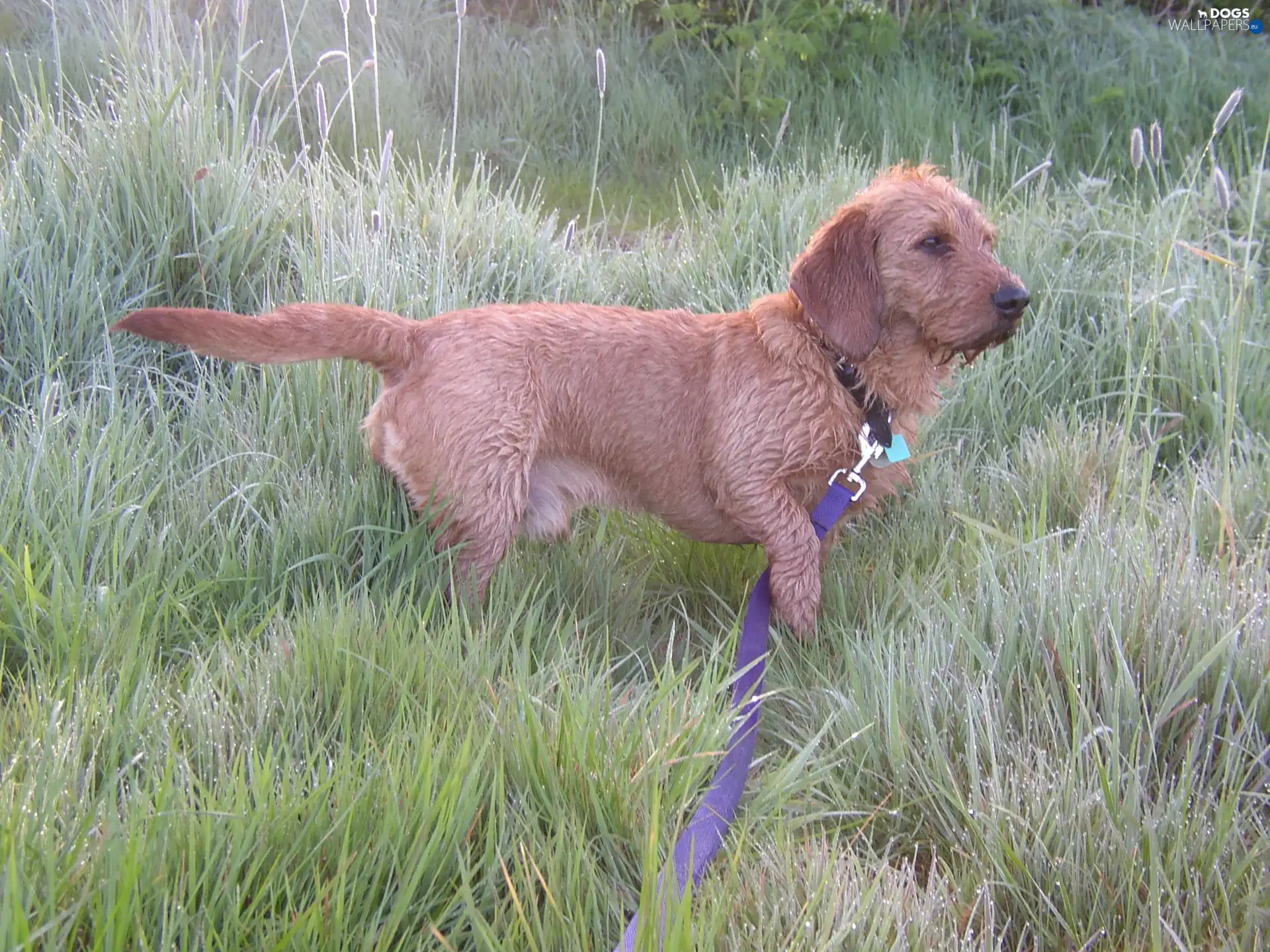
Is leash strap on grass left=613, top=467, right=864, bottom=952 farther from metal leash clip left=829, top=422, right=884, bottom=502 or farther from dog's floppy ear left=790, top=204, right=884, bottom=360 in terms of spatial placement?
dog's floppy ear left=790, top=204, right=884, bottom=360

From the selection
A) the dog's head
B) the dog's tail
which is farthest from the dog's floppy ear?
the dog's tail

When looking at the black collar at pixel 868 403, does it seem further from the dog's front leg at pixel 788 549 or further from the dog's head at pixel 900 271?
the dog's front leg at pixel 788 549

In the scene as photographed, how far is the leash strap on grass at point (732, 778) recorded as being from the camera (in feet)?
5.09

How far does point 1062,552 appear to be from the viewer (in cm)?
236

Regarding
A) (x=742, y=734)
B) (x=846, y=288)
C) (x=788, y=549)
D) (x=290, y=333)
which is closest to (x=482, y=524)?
(x=290, y=333)

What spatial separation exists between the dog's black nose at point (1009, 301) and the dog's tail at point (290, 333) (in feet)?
4.93

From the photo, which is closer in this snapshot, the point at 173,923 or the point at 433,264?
the point at 173,923

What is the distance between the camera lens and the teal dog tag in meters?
2.72

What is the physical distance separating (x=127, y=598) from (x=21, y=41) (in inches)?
231

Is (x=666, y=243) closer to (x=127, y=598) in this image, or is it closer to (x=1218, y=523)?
(x=1218, y=523)

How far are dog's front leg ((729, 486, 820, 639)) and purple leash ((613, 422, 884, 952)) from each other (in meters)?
0.04

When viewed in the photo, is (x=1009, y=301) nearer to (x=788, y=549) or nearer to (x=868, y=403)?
(x=868, y=403)

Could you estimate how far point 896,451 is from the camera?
273 cm

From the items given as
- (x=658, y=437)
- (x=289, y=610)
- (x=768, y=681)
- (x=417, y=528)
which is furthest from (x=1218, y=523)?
(x=289, y=610)
